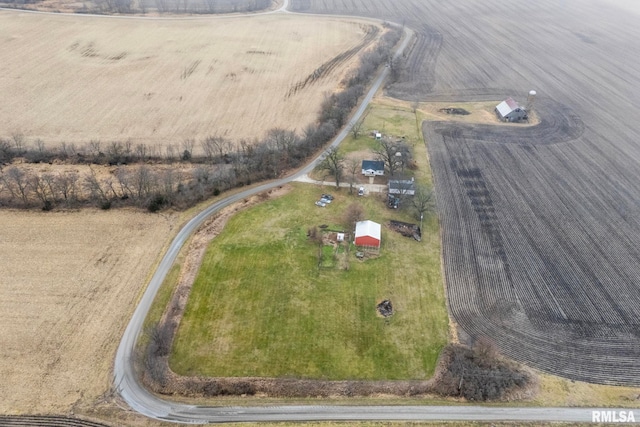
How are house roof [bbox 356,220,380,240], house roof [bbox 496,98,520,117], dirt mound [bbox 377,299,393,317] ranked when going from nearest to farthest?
dirt mound [bbox 377,299,393,317], house roof [bbox 356,220,380,240], house roof [bbox 496,98,520,117]

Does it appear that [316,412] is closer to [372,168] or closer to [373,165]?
[372,168]

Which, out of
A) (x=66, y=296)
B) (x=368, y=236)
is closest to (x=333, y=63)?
(x=368, y=236)

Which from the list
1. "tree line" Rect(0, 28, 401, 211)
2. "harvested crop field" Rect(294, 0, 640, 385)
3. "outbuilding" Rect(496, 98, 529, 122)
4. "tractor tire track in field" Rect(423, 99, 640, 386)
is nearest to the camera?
"tractor tire track in field" Rect(423, 99, 640, 386)

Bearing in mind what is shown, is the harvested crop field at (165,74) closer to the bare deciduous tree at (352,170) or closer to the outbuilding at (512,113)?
the bare deciduous tree at (352,170)

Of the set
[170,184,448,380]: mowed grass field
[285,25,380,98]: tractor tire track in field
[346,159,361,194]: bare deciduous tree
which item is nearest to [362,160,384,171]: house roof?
[346,159,361,194]: bare deciduous tree

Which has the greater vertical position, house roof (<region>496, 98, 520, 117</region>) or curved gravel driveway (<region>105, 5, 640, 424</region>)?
house roof (<region>496, 98, 520, 117</region>)

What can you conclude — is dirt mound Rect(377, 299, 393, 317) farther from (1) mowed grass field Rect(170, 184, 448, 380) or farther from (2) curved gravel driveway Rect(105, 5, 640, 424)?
(2) curved gravel driveway Rect(105, 5, 640, 424)
